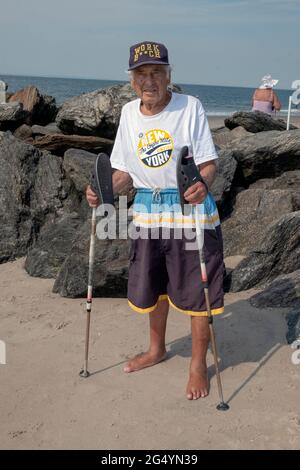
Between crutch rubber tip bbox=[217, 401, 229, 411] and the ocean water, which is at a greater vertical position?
the ocean water

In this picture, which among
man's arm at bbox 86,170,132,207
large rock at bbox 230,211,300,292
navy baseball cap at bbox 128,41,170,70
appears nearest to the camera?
navy baseball cap at bbox 128,41,170,70

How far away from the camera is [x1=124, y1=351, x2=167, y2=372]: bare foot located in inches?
166

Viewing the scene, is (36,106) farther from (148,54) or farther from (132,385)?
(132,385)

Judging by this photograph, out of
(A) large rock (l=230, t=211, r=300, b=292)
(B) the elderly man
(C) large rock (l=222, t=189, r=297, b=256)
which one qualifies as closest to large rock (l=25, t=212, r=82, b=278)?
(C) large rock (l=222, t=189, r=297, b=256)

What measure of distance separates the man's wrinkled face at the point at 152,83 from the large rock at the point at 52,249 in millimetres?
3039

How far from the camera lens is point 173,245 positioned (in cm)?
386

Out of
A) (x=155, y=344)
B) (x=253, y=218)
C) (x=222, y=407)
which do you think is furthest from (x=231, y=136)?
(x=222, y=407)

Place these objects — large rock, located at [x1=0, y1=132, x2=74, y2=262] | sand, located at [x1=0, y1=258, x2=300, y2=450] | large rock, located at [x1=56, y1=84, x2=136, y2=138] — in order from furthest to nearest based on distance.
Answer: large rock, located at [x1=56, y1=84, x2=136, y2=138] → large rock, located at [x1=0, y1=132, x2=74, y2=262] → sand, located at [x1=0, y1=258, x2=300, y2=450]

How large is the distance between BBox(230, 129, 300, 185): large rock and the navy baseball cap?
13.9ft

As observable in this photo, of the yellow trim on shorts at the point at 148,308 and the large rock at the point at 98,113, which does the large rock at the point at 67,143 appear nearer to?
the large rock at the point at 98,113

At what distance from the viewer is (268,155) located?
7.64 metres

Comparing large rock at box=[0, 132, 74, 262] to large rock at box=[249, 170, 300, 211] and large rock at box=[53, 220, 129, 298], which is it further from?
large rock at box=[249, 170, 300, 211]

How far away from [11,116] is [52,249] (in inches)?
138
